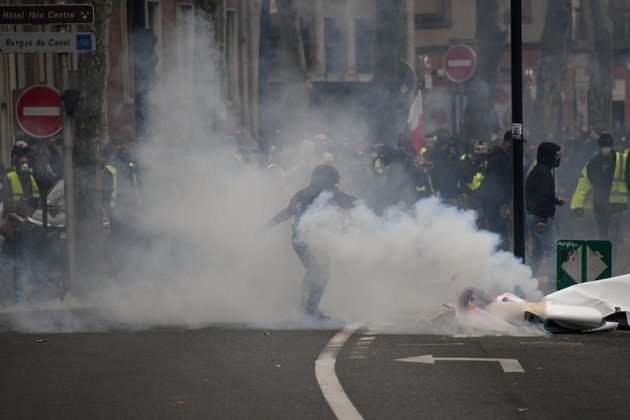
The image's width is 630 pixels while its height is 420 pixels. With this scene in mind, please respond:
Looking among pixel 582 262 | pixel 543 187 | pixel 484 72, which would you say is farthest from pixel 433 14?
pixel 582 262

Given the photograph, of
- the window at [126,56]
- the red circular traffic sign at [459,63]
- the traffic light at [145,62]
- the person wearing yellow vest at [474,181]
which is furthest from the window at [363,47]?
the window at [126,56]

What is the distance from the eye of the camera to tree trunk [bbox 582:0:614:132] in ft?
92.2

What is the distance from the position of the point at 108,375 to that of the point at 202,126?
19.7 feet

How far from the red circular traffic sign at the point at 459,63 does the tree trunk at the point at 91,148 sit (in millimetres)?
6399

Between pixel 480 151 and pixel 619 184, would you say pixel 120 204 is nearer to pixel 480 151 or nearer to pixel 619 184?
pixel 480 151

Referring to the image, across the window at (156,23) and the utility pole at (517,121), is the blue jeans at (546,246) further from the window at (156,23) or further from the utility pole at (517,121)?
the window at (156,23)

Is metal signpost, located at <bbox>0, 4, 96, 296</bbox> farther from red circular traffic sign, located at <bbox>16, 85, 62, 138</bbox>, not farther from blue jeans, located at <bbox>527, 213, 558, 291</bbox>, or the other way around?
blue jeans, located at <bbox>527, 213, 558, 291</bbox>

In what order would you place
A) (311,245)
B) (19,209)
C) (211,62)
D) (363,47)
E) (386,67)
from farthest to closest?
(386,67)
(363,47)
(211,62)
(19,209)
(311,245)

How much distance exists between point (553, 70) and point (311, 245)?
67.3 feet

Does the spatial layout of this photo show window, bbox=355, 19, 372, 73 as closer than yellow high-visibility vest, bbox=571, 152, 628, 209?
No

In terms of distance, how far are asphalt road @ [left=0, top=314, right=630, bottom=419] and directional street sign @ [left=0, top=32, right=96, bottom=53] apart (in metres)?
3.98

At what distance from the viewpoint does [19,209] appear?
13094 millimetres

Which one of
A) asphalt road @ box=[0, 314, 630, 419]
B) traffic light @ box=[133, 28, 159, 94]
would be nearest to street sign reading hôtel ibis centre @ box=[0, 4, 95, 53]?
traffic light @ box=[133, 28, 159, 94]

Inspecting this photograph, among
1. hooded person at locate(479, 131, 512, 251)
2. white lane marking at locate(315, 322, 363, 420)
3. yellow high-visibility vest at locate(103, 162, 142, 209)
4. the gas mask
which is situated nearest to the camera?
white lane marking at locate(315, 322, 363, 420)
